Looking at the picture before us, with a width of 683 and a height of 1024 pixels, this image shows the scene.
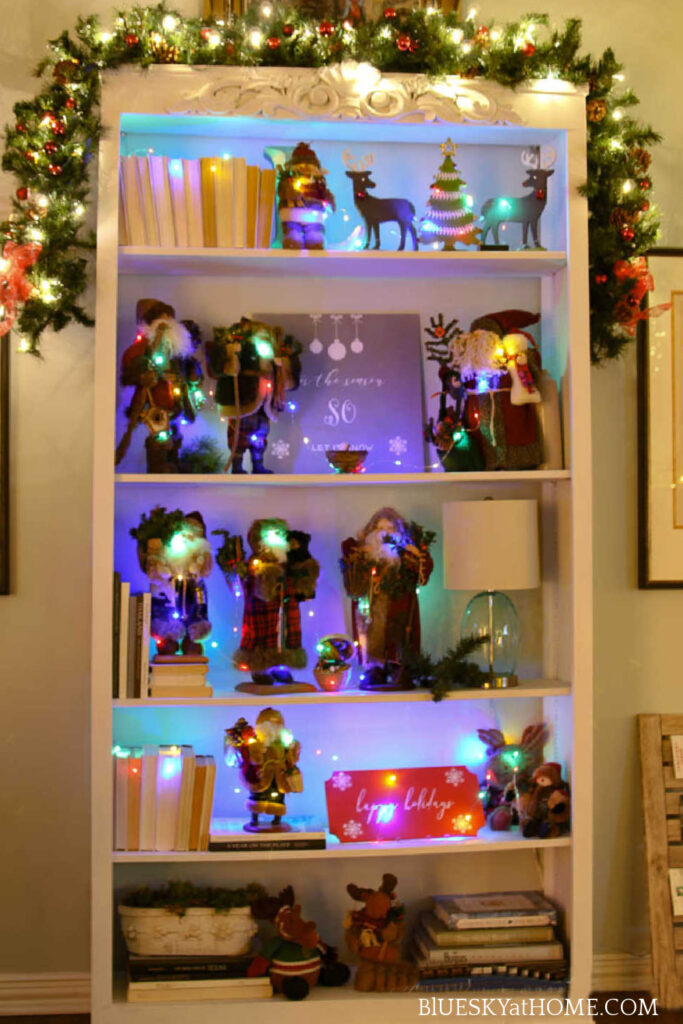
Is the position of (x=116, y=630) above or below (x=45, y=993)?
above

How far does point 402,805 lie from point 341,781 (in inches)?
6.2

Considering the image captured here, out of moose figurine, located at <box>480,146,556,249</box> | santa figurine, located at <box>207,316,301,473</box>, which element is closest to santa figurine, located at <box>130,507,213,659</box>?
santa figurine, located at <box>207,316,301,473</box>

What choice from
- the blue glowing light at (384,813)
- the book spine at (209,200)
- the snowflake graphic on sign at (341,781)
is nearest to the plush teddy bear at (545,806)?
the blue glowing light at (384,813)

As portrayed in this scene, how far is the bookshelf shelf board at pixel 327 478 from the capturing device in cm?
226

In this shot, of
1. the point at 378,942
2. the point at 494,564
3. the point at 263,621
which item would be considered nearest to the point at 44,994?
the point at 378,942

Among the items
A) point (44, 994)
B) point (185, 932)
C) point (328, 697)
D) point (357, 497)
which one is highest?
point (357, 497)

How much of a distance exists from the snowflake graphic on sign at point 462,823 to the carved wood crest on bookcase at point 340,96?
1597 millimetres

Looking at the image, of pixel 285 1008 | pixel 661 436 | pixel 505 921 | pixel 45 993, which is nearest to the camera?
pixel 285 1008

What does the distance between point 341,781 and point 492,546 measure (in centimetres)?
64

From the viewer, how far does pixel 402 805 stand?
236 cm

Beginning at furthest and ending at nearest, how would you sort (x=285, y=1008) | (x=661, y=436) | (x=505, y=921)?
(x=661, y=436)
(x=505, y=921)
(x=285, y=1008)

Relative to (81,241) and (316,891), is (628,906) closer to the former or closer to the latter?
(316,891)

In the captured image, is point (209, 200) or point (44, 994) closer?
point (209, 200)

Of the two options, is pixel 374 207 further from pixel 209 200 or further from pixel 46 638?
pixel 46 638
